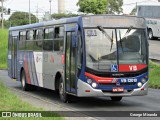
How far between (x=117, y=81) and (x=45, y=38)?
485cm

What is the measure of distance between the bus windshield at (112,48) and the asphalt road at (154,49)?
21.4 meters

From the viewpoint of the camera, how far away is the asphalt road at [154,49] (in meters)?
37.8

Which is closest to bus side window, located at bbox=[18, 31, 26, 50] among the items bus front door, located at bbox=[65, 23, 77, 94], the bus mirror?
bus front door, located at bbox=[65, 23, 77, 94]

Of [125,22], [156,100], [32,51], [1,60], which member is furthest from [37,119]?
[1,60]

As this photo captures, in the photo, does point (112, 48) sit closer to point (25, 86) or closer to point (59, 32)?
point (59, 32)

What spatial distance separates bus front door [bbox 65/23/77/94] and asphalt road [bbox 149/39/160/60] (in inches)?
838

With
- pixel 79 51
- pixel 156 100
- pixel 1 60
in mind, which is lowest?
pixel 1 60

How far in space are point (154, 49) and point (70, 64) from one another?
1047 inches

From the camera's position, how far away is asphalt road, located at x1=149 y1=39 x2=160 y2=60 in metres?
37.8

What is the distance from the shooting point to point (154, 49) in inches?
1639

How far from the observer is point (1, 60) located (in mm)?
55812

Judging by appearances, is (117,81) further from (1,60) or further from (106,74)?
(1,60)

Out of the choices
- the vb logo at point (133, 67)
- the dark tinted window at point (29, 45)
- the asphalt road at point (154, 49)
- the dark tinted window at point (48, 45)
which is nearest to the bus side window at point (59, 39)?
the dark tinted window at point (48, 45)

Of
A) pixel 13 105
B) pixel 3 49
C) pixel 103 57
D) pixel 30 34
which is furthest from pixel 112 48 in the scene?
pixel 3 49
